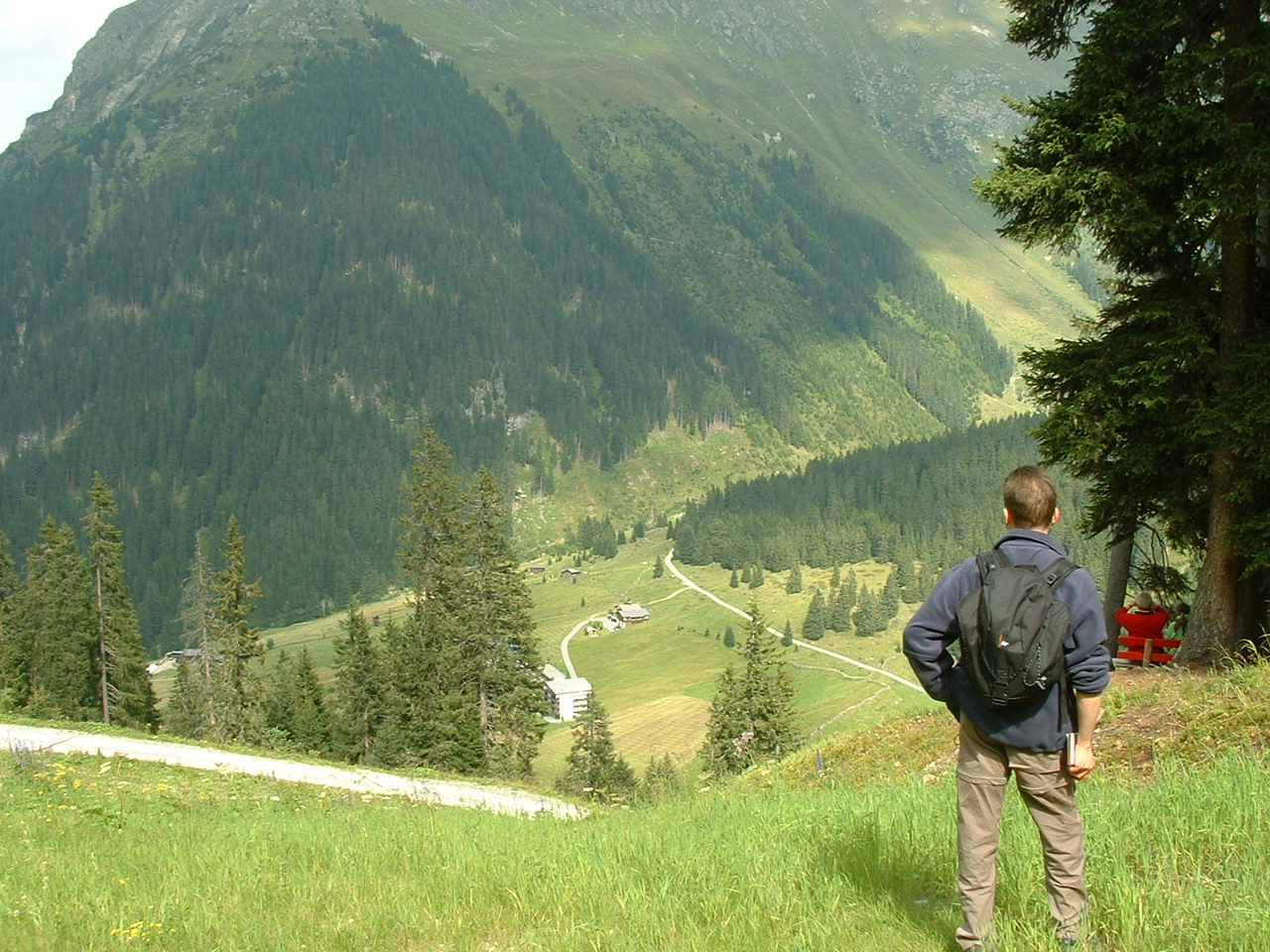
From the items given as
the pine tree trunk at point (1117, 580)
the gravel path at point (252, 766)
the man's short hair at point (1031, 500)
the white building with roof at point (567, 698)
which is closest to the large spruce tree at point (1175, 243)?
the pine tree trunk at point (1117, 580)

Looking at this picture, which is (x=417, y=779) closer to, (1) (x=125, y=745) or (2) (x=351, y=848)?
(1) (x=125, y=745)

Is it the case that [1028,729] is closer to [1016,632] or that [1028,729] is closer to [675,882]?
[1016,632]

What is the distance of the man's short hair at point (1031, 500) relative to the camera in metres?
5.08

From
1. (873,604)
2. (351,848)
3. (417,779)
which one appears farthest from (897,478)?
(351,848)

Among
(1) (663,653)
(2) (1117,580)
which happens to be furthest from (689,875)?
(1) (663,653)

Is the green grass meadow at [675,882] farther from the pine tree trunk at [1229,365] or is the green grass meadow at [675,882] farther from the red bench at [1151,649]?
the red bench at [1151,649]

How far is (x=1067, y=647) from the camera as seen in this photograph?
15.9ft

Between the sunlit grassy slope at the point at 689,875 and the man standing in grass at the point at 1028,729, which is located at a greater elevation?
the man standing in grass at the point at 1028,729

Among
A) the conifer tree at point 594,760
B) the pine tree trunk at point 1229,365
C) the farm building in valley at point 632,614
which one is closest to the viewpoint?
the pine tree trunk at point 1229,365

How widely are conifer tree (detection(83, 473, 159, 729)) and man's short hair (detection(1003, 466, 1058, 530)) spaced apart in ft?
146

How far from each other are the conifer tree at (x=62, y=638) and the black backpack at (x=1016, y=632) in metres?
47.5

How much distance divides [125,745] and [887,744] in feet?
54.7

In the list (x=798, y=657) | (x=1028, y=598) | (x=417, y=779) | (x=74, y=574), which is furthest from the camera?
(x=798, y=657)

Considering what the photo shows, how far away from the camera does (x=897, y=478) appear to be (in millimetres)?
153625
